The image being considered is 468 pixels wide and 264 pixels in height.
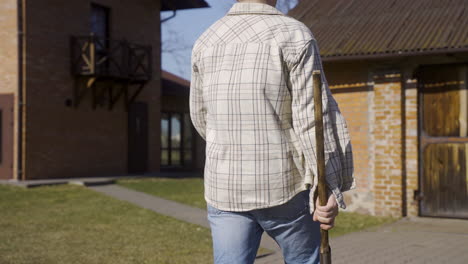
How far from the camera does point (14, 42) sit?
16.6m

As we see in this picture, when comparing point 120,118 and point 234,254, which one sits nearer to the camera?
point 234,254

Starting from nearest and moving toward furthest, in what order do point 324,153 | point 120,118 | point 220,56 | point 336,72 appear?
point 324,153 → point 220,56 → point 336,72 → point 120,118

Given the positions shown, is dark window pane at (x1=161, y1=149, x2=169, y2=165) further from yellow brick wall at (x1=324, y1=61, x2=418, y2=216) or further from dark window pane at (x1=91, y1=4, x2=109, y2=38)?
yellow brick wall at (x1=324, y1=61, x2=418, y2=216)

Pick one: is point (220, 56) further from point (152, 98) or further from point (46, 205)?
point (152, 98)

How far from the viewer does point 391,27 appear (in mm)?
9359

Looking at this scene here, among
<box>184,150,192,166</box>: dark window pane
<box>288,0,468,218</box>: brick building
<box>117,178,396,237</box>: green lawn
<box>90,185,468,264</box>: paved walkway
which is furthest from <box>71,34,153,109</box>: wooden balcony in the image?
<box>288,0,468,218</box>: brick building

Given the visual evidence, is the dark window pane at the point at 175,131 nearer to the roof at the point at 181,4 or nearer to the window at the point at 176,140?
the window at the point at 176,140

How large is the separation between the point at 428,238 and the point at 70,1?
1402 centimetres

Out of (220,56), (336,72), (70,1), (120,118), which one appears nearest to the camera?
(220,56)

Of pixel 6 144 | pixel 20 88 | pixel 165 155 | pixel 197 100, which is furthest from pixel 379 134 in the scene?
pixel 165 155

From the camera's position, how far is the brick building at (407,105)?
8719 millimetres

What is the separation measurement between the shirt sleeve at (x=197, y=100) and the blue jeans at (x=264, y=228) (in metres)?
0.45

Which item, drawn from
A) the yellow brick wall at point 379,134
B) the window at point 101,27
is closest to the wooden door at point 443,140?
the yellow brick wall at point 379,134

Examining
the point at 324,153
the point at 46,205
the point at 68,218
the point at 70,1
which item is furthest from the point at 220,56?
the point at 70,1
